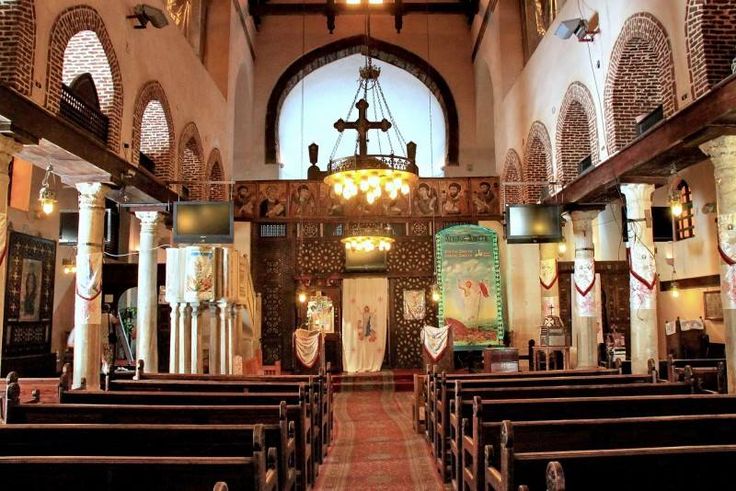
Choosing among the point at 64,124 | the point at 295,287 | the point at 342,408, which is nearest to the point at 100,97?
the point at 64,124

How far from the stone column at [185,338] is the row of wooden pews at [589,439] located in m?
6.86

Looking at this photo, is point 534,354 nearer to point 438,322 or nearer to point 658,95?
point 438,322

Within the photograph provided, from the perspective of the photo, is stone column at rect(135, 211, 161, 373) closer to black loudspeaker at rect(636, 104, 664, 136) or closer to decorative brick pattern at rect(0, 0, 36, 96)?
decorative brick pattern at rect(0, 0, 36, 96)

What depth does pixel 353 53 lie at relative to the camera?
21.2 metres

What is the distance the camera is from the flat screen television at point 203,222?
11.7 meters

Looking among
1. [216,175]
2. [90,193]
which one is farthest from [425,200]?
[90,193]

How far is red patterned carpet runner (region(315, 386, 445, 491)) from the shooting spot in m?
6.73

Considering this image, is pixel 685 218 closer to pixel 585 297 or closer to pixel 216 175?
pixel 585 297

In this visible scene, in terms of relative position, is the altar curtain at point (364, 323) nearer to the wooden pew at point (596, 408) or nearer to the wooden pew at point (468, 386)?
the wooden pew at point (468, 386)

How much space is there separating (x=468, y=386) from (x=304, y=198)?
11.6 meters

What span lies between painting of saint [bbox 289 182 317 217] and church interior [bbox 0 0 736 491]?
3.7 inches

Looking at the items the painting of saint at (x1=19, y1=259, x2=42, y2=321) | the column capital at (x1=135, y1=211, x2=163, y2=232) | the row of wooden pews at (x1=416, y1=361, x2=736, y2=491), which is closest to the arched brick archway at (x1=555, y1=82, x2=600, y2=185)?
the row of wooden pews at (x1=416, y1=361, x2=736, y2=491)

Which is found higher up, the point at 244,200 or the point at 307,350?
the point at 244,200

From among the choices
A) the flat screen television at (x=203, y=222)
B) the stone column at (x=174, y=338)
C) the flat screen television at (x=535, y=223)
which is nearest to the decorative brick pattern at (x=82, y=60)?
the flat screen television at (x=203, y=222)
